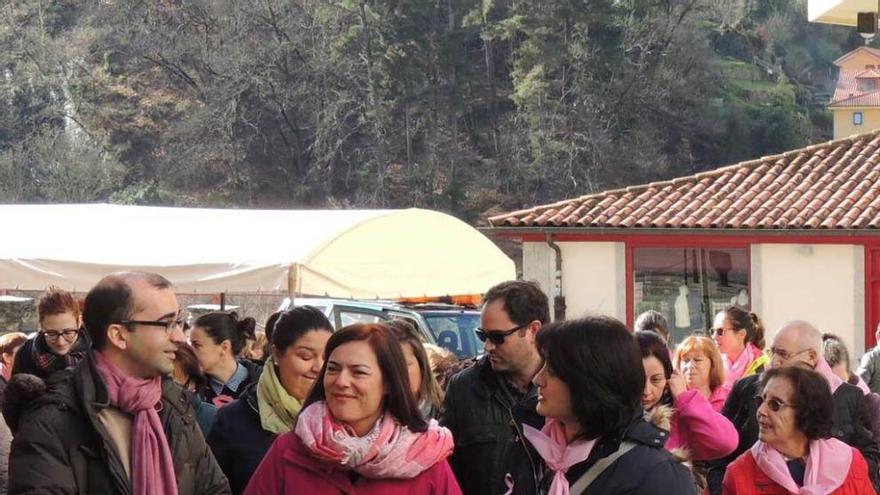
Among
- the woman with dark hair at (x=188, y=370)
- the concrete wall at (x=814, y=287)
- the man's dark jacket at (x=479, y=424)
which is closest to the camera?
the man's dark jacket at (x=479, y=424)

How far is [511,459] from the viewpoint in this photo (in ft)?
13.8

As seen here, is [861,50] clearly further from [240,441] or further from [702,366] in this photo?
[240,441]

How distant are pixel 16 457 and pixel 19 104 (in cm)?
6108

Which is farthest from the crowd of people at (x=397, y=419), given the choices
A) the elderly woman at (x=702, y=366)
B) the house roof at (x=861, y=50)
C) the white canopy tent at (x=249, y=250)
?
the house roof at (x=861, y=50)

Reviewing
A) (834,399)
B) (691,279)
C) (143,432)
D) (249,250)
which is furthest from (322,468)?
(691,279)

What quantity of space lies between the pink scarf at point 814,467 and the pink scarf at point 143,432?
2.42 meters

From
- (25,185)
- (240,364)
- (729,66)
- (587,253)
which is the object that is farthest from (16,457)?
(729,66)

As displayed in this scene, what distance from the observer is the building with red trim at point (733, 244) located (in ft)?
88.4

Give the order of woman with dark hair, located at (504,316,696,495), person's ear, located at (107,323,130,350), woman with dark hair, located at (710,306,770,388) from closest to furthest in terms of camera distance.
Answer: woman with dark hair, located at (504,316,696,495) < person's ear, located at (107,323,130,350) < woman with dark hair, located at (710,306,770,388)

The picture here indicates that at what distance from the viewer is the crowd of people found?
12.4ft

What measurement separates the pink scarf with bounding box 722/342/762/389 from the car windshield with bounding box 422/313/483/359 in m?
7.70

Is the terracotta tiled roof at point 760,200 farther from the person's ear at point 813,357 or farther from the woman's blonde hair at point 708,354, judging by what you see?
the person's ear at point 813,357

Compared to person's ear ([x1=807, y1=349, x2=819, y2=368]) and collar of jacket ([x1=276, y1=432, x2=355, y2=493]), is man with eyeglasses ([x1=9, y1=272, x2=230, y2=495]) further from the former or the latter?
person's ear ([x1=807, y1=349, x2=819, y2=368])

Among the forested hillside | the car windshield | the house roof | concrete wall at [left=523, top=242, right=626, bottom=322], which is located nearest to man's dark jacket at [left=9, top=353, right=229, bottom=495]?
the car windshield
